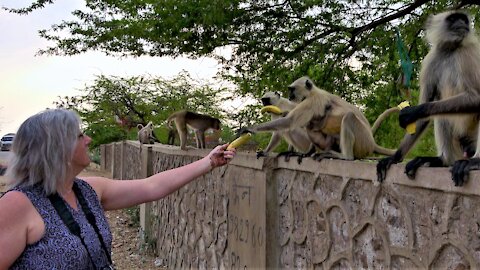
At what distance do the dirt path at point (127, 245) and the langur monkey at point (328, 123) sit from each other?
3027mm

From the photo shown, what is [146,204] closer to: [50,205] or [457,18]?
[457,18]

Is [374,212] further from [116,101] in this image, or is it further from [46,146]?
[116,101]

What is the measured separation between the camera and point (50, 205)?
2.37 m

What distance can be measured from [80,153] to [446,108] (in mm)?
1996

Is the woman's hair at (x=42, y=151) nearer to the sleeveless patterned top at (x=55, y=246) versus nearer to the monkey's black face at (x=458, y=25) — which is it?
the sleeveless patterned top at (x=55, y=246)

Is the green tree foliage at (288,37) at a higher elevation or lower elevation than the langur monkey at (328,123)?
higher

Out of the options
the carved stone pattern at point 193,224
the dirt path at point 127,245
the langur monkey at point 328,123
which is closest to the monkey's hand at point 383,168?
the langur monkey at point 328,123

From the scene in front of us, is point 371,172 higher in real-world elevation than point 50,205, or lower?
higher

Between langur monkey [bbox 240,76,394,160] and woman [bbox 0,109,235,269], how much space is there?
2710mm

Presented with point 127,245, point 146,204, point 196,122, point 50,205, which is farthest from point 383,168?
point 127,245

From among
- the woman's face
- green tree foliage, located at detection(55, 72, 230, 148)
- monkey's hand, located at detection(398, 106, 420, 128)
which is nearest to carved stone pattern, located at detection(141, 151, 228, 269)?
monkey's hand, located at detection(398, 106, 420, 128)

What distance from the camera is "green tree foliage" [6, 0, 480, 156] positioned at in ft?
27.1

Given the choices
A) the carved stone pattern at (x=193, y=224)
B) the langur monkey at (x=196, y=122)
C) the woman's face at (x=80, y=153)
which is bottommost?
the carved stone pattern at (x=193, y=224)

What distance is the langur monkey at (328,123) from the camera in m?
5.08
